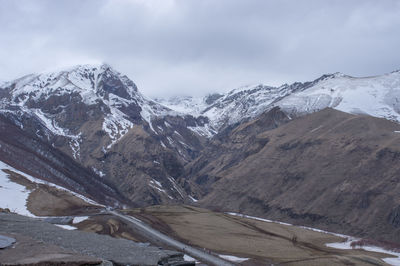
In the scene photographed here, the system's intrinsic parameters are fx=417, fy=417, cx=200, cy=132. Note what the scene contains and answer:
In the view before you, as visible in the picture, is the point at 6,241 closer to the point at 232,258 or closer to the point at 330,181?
the point at 232,258

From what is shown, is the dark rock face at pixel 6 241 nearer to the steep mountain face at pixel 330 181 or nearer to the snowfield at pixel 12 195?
the snowfield at pixel 12 195

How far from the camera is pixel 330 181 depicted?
14600 cm

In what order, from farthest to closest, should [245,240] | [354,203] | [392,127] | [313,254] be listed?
[392,127], [354,203], [245,240], [313,254]

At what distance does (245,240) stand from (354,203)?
238 ft

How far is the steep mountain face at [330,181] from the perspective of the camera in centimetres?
12288

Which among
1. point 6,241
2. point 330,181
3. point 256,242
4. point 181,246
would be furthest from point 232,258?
point 330,181

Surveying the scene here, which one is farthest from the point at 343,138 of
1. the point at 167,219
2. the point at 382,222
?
the point at 167,219

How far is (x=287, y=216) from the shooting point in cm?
14538

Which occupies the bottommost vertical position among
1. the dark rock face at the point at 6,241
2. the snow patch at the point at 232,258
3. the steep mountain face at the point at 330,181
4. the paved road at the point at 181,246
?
the snow patch at the point at 232,258

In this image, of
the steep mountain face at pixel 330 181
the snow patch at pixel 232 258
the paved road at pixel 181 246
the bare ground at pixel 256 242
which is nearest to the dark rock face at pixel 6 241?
the paved road at pixel 181 246

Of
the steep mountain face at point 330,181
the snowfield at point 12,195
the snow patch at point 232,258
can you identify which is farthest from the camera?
the steep mountain face at point 330,181

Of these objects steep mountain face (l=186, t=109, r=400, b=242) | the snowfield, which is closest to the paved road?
the snowfield

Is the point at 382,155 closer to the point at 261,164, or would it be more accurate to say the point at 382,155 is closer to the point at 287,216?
the point at 287,216

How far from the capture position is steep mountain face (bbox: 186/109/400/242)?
12288 centimetres
